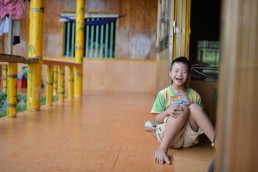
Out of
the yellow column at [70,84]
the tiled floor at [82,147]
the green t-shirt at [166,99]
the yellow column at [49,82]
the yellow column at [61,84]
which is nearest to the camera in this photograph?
the tiled floor at [82,147]

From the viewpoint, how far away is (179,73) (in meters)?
2.14

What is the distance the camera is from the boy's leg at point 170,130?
6.32ft

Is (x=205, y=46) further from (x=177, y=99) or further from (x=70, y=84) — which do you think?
(x=177, y=99)

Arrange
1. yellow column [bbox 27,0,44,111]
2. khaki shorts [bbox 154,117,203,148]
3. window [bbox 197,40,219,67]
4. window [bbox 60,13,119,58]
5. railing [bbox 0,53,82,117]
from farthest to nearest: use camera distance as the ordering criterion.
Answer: window [bbox 197,40,219,67] → window [bbox 60,13,119,58] → yellow column [bbox 27,0,44,111] → railing [bbox 0,53,82,117] → khaki shorts [bbox 154,117,203,148]

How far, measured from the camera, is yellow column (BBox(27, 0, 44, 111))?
12.8 ft

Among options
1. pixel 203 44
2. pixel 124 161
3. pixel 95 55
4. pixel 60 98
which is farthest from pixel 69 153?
pixel 203 44

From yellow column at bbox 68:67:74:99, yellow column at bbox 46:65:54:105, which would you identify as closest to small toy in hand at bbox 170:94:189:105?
yellow column at bbox 46:65:54:105

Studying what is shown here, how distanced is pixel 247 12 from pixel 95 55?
25.8ft

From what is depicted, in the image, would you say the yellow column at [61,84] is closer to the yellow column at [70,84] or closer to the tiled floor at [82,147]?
the yellow column at [70,84]

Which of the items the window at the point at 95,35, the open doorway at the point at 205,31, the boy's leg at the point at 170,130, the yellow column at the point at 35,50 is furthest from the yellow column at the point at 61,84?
the boy's leg at the point at 170,130

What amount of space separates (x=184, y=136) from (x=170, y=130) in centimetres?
24

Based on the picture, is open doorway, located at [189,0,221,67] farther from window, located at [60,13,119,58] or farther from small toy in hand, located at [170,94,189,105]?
small toy in hand, located at [170,94,189,105]

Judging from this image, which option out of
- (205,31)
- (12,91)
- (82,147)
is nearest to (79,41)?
(12,91)

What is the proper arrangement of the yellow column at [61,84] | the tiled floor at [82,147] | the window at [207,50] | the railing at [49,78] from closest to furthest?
1. the tiled floor at [82,147]
2. the railing at [49,78]
3. the yellow column at [61,84]
4. the window at [207,50]
